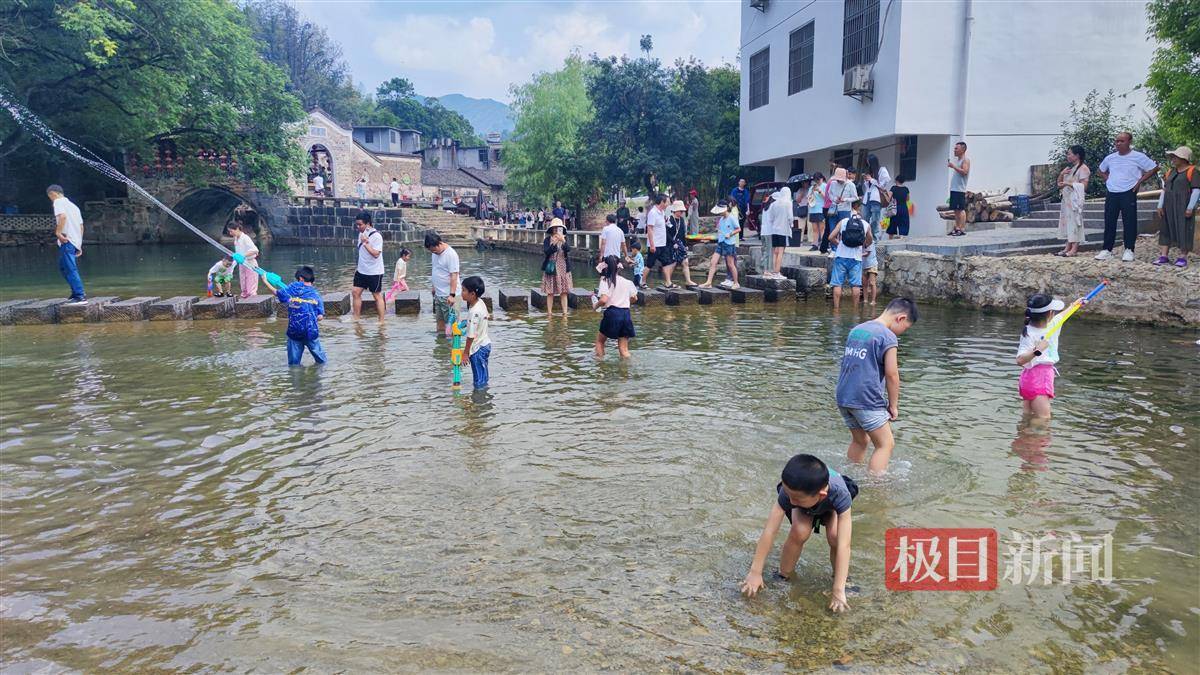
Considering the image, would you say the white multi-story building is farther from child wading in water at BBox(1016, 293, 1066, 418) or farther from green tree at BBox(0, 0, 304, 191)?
green tree at BBox(0, 0, 304, 191)

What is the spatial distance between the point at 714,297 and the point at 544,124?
3118 centimetres

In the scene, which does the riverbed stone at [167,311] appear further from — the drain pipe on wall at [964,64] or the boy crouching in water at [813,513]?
the drain pipe on wall at [964,64]

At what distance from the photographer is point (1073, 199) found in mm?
13578

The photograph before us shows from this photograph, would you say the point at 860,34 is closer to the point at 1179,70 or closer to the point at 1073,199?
the point at 1179,70

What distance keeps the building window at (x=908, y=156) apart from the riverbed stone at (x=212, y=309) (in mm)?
17023

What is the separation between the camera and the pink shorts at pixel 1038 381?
702 centimetres

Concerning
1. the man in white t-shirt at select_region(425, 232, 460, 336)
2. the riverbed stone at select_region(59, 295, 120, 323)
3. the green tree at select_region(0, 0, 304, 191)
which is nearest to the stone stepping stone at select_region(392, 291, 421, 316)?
the man in white t-shirt at select_region(425, 232, 460, 336)

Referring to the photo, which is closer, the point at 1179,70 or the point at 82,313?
the point at 82,313

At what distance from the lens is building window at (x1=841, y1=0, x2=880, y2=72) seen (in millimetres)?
20156

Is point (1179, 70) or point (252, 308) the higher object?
point (1179, 70)

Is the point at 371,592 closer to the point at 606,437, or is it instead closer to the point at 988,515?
the point at 606,437

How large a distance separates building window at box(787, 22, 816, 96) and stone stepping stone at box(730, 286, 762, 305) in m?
11.1

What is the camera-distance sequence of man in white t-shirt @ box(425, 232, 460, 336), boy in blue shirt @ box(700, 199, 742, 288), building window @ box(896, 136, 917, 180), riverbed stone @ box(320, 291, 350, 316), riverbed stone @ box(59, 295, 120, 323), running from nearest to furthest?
man in white t-shirt @ box(425, 232, 460, 336), riverbed stone @ box(59, 295, 120, 323), riverbed stone @ box(320, 291, 350, 316), boy in blue shirt @ box(700, 199, 742, 288), building window @ box(896, 136, 917, 180)

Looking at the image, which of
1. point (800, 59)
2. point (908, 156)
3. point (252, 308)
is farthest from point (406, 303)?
point (800, 59)
